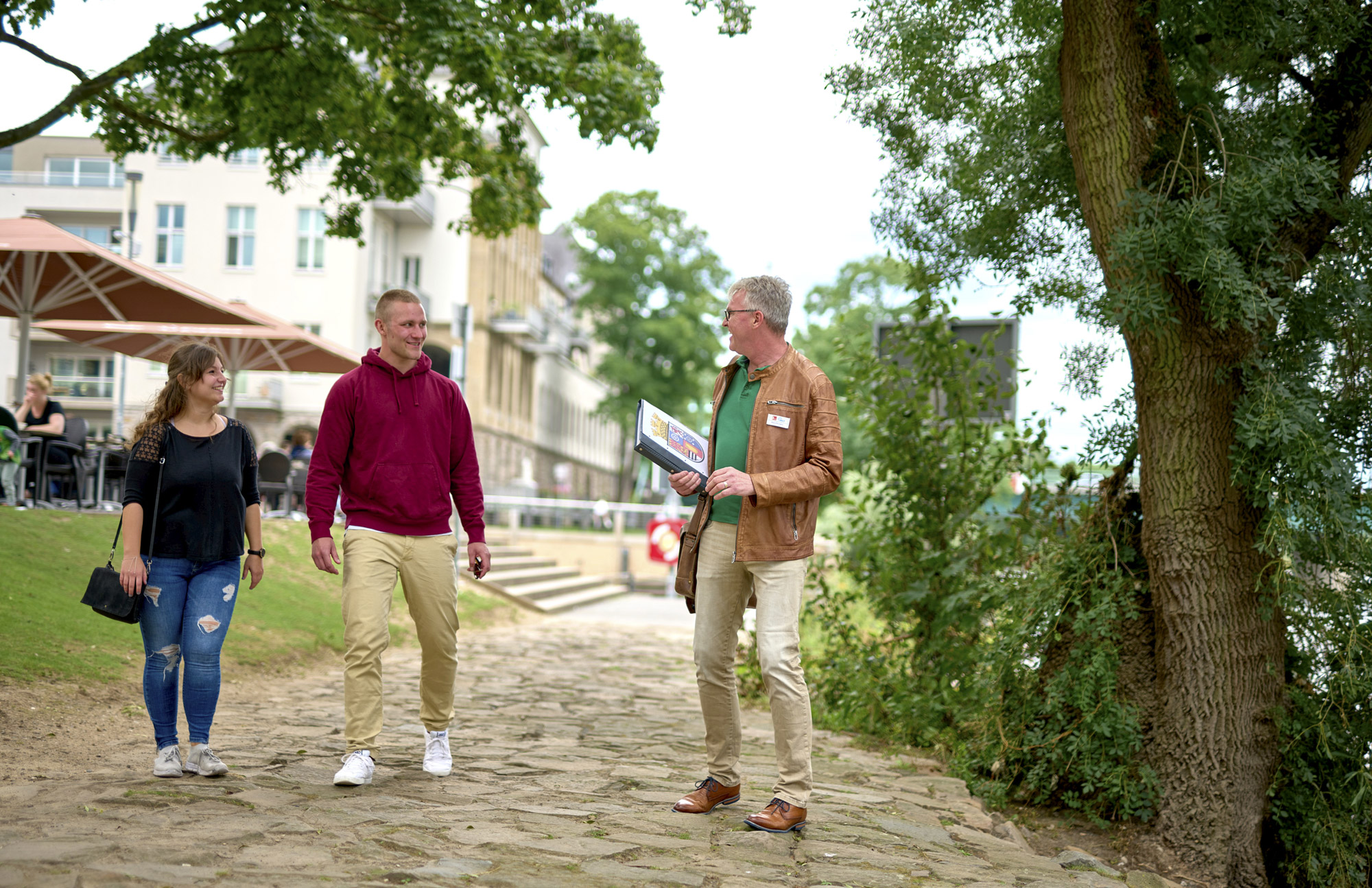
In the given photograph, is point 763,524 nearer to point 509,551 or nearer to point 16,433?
point 16,433

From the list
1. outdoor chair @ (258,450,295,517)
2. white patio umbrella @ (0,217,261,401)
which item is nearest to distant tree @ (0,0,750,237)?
white patio umbrella @ (0,217,261,401)

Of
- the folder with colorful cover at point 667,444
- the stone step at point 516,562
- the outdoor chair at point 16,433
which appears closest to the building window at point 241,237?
the stone step at point 516,562

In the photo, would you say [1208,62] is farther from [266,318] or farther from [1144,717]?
[266,318]

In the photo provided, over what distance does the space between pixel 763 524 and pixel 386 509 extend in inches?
67.2

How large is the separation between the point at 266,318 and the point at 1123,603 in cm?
1308

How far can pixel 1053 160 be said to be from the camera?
666 cm

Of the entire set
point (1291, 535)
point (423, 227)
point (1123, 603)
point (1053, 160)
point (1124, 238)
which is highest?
point (423, 227)

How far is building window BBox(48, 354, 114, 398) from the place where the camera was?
40938mm

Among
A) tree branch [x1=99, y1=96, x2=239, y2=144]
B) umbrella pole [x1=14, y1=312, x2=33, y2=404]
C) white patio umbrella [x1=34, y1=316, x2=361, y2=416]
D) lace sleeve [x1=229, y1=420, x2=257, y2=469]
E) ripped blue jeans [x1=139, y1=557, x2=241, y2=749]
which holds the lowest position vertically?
ripped blue jeans [x1=139, y1=557, x2=241, y2=749]

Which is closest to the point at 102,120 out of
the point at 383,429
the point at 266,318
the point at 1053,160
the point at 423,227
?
the point at 266,318

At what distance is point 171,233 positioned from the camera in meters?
37.8

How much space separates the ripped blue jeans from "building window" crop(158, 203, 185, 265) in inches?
1427

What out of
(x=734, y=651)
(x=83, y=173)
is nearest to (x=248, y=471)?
(x=734, y=651)

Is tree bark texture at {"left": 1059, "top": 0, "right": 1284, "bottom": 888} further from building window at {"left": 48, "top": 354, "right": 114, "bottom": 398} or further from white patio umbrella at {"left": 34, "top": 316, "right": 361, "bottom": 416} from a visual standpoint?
building window at {"left": 48, "top": 354, "right": 114, "bottom": 398}
